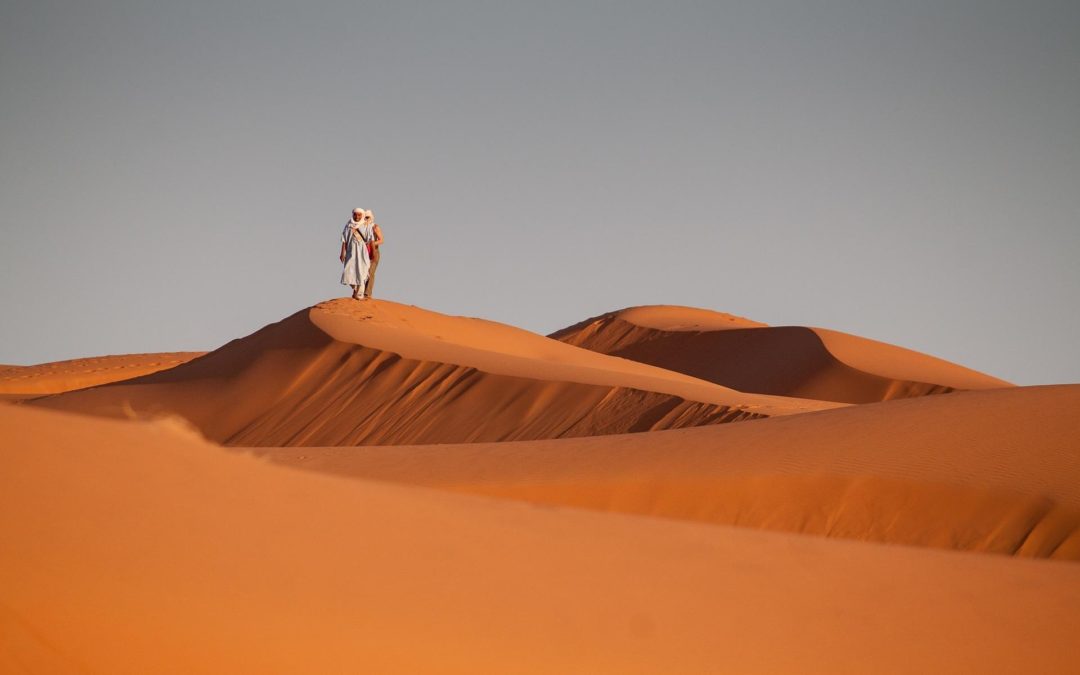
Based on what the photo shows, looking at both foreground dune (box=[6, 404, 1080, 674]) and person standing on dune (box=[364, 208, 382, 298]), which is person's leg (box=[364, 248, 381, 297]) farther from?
foreground dune (box=[6, 404, 1080, 674])

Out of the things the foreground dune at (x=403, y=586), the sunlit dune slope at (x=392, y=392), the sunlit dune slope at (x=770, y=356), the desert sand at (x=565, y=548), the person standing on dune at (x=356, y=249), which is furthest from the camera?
the sunlit dune slope at (x=770, y=356)

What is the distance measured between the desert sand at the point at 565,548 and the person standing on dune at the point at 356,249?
726 centimetres

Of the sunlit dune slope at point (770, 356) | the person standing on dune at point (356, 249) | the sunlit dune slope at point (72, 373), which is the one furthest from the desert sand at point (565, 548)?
the sunlit dune slope at point (72, 373)

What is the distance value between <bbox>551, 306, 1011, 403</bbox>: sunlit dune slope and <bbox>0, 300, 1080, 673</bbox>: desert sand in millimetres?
23660

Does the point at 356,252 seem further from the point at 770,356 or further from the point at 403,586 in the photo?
the point at 770,356

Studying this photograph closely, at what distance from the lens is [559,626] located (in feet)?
19.8

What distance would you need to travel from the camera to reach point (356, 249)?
2447cm

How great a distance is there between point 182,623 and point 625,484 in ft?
27.9

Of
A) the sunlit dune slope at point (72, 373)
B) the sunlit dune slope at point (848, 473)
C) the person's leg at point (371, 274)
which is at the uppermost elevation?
the person's leg at point (371, 274)

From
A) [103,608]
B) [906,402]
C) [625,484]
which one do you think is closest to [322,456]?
[625,484]

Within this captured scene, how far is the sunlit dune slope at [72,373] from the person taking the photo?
1828 inches

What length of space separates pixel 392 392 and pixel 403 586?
17.8 meters

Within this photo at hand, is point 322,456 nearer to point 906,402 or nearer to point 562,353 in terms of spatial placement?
point 906,402

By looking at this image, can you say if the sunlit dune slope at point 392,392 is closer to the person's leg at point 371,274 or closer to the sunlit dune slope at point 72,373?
the person's leg at point 371,274
